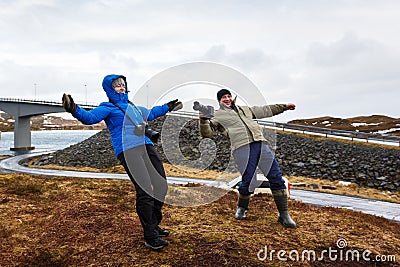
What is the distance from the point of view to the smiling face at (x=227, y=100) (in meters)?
6.68

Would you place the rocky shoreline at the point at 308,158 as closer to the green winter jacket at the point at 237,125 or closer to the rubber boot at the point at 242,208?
the rubber boot at the point at 242,208

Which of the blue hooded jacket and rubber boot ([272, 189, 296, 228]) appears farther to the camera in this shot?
rubber boot ([272, 189, 296, 228])

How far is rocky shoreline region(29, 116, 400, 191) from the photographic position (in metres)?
23.8

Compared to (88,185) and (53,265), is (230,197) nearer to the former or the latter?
(88,185)

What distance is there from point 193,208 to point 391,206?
9.81 meters

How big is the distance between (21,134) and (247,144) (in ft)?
196

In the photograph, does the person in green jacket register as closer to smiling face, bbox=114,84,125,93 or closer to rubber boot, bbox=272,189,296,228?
rubber boot, bbox=272,189,296,228

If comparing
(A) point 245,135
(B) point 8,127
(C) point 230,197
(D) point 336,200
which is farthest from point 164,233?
(B) point 8,127

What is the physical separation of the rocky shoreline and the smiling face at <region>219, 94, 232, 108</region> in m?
10.3

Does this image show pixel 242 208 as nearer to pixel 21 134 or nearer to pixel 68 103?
pixel 68 103

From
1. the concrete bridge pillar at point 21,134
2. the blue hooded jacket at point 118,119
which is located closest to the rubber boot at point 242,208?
the blue hooded jacket at point 118,119

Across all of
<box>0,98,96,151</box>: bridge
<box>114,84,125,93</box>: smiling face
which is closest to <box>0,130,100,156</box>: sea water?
<box>0,98,96,151</box>: bridge

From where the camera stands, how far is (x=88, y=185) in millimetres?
11164

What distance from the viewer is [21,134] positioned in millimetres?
58219
